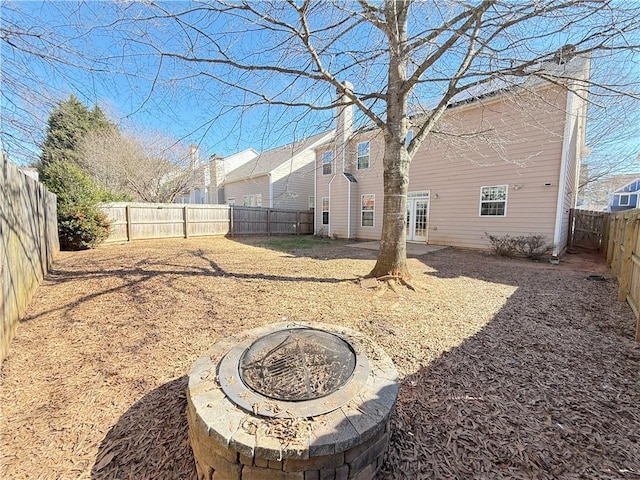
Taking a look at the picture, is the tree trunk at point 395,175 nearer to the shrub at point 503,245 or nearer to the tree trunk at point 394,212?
the tree trunk at point 394,212

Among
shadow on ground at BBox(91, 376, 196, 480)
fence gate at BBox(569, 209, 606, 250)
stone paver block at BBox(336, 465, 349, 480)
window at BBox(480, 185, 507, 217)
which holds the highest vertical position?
window at BBox(480, 185, 507, 217)

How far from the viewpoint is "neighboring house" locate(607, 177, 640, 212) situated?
870 inches

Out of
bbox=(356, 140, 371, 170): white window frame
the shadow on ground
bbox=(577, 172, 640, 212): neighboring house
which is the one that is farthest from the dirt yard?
bbox=(577, 172, 640, 212): neighboring house

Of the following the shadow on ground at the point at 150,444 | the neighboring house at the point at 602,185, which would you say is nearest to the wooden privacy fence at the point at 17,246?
the shadow on ground at the point at 150,444

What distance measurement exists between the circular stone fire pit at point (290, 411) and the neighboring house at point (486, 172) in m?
5.03

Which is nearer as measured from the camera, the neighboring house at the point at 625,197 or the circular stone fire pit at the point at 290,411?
the circular stone fire pit at the point at 290,411

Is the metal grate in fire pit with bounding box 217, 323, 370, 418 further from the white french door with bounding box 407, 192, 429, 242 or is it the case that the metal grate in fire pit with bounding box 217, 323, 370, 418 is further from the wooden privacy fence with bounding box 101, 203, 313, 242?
the wooden privacy fence with bounding box 101, 203, 313, 242

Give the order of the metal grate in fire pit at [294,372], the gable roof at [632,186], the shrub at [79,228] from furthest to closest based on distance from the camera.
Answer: the gable roof at [632,186]
the shrub at [79,228]
the metal grate in fire pit at [294,372]

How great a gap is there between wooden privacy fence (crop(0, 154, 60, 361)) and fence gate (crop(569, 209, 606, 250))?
15.6m

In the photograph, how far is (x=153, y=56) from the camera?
3.62 m

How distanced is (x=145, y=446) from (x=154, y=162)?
16770 mm

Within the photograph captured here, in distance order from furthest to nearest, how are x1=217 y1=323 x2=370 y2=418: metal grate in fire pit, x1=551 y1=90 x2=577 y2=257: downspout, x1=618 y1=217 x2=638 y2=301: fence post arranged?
x1=551 y1=90 x2=577 y2=257: downspout
x1=618 y1=217 x2=638 y2=301: fence post
x1=217 y1=323 x2=370 y2=418: metal grate in fire pit

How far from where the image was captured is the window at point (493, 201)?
929cm

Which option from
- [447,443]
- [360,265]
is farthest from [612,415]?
[360,265]
